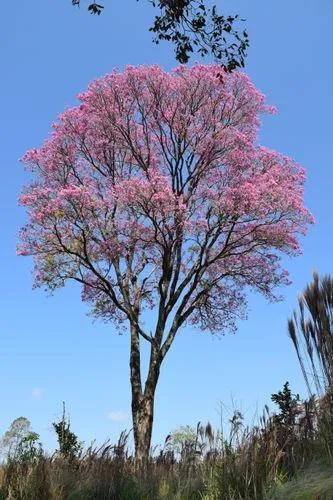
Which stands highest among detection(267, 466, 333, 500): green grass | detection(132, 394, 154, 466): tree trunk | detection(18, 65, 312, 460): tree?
detection(18, 65, 312, 460): tree

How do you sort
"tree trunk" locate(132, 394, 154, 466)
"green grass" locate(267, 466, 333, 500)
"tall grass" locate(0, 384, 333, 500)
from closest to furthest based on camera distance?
"green grass" locate(267, 466, 333, 500), "tall grass" locate(0, 384, 333, 500), "tree trunk" locate(132, 394, 154, 466)

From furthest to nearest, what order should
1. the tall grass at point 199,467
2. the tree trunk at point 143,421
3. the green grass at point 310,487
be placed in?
the tree trunk at point 143,421, the tall grass at point 199,467, the green grass at point 310,487

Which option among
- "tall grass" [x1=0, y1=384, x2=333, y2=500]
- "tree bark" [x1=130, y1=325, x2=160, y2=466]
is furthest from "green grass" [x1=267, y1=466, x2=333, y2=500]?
"tree bark" [x1=130, y1=325, x2=160, y2=466]

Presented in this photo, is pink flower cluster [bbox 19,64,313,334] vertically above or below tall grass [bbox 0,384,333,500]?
above

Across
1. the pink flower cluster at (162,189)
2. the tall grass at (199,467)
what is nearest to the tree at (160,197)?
the pink flower cluster at (162,189)

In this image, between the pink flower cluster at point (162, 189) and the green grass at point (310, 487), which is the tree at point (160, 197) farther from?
the green grass at point (310, 487)

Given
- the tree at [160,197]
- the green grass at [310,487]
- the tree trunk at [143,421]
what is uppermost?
the tree at [160,197]

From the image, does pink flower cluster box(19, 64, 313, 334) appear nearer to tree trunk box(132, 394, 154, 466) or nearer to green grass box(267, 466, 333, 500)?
tree trunk box(132, 394, 154, 466)

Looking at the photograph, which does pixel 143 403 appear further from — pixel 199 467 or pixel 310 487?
pixel 310 487

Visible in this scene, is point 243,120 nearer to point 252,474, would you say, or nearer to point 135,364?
point 135,364

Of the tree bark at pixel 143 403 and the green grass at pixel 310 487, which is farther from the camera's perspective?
the tree bark at pixel 143 403

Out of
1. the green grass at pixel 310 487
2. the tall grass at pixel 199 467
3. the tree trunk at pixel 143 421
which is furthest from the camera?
the tree trunk at pixel 143 421

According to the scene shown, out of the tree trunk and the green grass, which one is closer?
the green grass

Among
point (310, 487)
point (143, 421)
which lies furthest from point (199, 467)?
point (143, 421)
